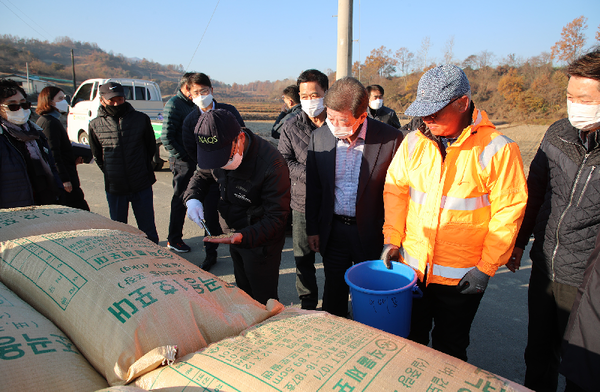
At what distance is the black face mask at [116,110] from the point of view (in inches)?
147

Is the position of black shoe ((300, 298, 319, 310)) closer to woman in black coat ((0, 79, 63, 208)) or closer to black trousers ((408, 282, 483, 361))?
black trousers ((408, 282, 483, 361))

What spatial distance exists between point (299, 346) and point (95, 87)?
1148cm

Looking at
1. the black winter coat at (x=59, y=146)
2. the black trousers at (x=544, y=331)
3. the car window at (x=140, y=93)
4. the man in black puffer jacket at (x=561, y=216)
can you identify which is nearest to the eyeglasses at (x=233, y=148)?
the man in black puffer jacket at (x=561, y=216)

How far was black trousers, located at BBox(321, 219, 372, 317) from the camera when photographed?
8.11 feet

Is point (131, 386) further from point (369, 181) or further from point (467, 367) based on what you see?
point (369, 181)

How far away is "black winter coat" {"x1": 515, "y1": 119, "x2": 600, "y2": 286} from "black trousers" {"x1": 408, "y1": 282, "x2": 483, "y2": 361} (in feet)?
1.40

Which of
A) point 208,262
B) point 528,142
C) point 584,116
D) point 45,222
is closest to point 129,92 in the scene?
point 208,262

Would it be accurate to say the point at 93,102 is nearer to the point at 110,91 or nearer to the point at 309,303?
the point at 110,91

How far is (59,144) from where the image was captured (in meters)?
4.14

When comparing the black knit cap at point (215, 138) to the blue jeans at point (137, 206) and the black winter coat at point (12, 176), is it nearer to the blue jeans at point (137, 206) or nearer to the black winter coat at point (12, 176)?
the black winter coat at point (12, 176)

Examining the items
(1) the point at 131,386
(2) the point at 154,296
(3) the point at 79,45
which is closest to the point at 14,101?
(2) the point at 154,296

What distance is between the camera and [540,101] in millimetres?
20594

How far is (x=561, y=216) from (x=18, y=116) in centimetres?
391

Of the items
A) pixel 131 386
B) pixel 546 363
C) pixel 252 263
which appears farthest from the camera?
pixel 252 263
